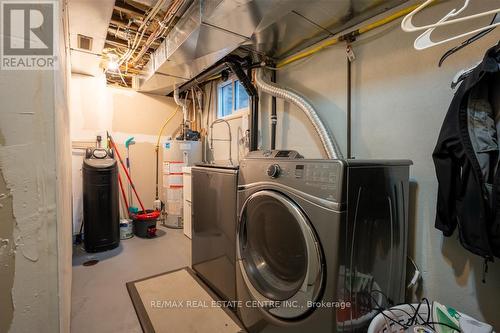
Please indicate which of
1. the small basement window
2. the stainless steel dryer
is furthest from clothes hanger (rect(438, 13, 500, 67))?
the small basement window

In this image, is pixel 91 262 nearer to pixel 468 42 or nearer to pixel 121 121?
pixel 121 121

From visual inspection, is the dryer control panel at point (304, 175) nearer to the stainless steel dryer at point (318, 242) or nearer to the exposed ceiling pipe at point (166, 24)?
the stainless steel dryer at point (318, 242)

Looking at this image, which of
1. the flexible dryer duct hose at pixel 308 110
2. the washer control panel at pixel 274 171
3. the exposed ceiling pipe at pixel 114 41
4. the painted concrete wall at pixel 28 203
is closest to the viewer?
the painted concrete wall at pixel 28 203

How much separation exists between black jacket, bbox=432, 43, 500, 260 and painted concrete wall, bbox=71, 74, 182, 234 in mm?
3620

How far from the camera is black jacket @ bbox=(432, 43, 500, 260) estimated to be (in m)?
0.99

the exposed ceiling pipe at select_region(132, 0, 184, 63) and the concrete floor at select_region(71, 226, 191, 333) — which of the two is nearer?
the concrete floor at select_region(71, 226, 191, 333)

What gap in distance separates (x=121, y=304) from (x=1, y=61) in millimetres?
1694

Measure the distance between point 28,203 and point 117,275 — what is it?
1748mm

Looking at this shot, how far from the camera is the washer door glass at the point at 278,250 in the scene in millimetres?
1002

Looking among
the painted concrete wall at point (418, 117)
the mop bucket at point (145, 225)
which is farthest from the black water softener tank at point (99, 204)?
the painted concrete wall at point (418, 117)

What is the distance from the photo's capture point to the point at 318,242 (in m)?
0.98

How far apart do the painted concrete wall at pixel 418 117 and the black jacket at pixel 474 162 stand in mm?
198

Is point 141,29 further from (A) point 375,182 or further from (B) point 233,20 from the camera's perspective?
(A) point 375,182

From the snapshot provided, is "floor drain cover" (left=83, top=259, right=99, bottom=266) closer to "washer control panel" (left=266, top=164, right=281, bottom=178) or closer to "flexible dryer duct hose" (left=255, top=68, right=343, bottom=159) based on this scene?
"washer control panel" (left=266, top=164, right=281, bottom=178)
